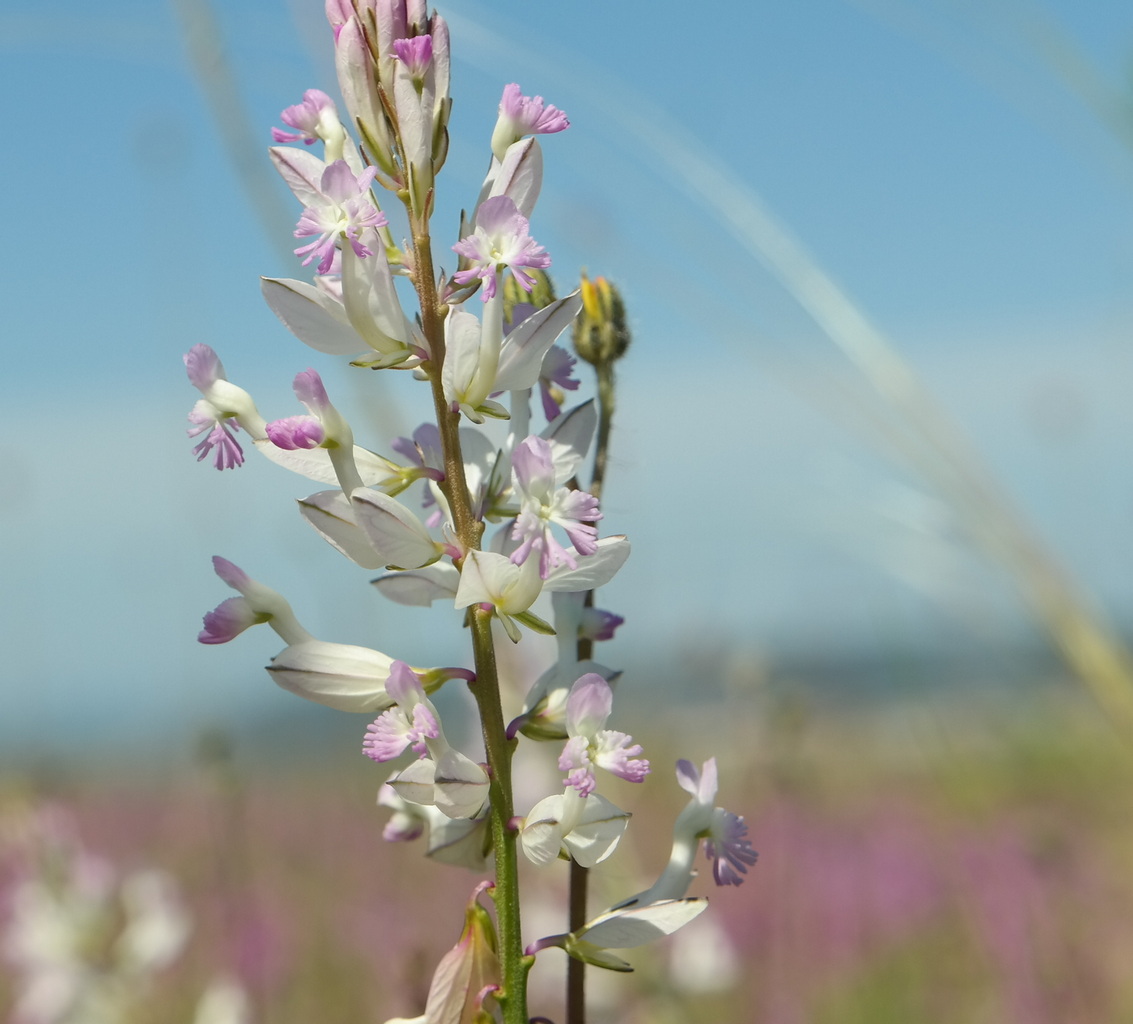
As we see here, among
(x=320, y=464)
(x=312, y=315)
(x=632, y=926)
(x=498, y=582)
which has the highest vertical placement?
(x=312, y=315)

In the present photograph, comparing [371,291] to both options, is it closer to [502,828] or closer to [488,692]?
[488,692]

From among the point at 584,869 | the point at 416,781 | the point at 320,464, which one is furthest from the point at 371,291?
the point at 584,869

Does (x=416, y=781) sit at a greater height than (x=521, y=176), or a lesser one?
lesser

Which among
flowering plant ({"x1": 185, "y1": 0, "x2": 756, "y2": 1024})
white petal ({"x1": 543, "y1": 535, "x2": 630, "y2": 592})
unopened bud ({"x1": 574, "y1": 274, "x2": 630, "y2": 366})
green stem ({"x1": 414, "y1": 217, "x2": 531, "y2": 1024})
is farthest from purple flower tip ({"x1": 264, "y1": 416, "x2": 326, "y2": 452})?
unopened bud ({"x1": 574, "y1": 274, "x2": 630, "y2": 366})

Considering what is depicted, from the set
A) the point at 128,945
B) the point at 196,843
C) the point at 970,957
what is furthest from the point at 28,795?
the point at 196,843

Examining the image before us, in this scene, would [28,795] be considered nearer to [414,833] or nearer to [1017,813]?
[414,833]

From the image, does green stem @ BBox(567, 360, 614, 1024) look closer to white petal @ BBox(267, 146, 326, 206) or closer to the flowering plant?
the flowering plant
